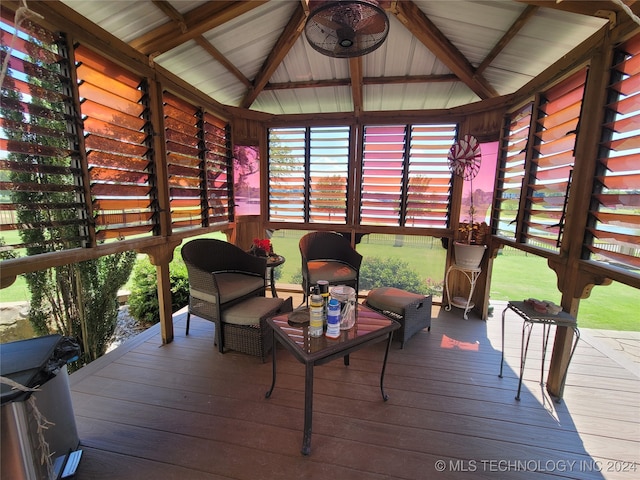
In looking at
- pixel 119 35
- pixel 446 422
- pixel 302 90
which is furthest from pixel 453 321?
pixel 119 35

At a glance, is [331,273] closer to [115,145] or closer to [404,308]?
[404,308]

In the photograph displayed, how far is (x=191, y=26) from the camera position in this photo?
2.35m

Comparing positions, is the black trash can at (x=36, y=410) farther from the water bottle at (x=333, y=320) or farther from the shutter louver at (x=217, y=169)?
the shutter louver at (x=217, y=169)

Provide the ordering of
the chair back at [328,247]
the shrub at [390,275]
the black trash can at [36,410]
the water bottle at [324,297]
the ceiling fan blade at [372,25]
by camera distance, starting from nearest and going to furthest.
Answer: the black trash can at [36,410], the ceiling fan blade at [372,25], the water bottle at [324,297], the chair back at [328,247], the shrub at [390,275]

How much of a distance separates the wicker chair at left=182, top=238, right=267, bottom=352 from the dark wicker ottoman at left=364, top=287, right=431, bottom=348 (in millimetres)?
1297

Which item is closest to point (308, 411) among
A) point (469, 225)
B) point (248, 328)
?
point (248, 328)

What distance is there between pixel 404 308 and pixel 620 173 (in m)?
1.85

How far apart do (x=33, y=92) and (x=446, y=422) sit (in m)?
3.43

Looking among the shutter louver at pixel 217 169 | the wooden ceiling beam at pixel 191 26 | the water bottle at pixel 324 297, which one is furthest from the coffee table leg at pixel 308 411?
the wooden ceiling beam at pixel 191 26

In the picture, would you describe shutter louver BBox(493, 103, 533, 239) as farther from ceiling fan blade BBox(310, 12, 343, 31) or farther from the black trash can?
the black trash can

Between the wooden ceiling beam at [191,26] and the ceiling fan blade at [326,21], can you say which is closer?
the ceiling fan blade at [326,21]

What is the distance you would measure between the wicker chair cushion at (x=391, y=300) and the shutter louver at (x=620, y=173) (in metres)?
1.48

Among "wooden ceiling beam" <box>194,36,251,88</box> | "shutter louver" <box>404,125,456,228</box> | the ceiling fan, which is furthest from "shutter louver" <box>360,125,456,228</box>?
the ceiling fan

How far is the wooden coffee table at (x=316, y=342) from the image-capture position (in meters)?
1.58
